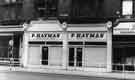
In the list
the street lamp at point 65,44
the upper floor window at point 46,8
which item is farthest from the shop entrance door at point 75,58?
the upper floor window at point 46,8

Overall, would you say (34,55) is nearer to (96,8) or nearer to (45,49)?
(45,49)

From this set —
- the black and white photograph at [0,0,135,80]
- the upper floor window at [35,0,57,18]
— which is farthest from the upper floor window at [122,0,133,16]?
the upper floor window at [35,0,57,18]

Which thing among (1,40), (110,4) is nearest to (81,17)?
(110,4)

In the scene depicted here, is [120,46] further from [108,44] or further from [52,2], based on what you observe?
[52,2]

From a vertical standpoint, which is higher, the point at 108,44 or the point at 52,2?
the point at 52,2

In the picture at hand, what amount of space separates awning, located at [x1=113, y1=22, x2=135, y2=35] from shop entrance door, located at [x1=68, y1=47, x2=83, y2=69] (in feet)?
12.8

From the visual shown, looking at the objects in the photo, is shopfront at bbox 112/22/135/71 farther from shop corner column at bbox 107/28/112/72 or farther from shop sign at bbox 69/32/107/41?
shop sign at bbox 69/32/107/41

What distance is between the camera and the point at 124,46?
79.6 ft

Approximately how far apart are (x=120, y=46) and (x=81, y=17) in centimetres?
456

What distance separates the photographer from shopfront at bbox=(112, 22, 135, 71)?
23938 mm

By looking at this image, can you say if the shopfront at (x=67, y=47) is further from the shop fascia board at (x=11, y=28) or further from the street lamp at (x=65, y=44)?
the shop fascia board at (x=11, y=28)

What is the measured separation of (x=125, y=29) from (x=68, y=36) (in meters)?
5.47

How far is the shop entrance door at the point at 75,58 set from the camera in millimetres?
25625

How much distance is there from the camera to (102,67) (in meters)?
24.7
